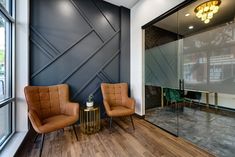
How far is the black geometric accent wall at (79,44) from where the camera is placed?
2.62 m

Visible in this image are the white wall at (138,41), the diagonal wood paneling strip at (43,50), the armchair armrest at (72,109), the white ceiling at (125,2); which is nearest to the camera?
the armchair armrest at (72,109)

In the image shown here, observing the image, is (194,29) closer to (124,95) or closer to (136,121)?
(124,95)

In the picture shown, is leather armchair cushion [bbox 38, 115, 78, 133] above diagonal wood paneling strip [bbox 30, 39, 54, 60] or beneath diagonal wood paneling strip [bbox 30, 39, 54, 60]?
beneath

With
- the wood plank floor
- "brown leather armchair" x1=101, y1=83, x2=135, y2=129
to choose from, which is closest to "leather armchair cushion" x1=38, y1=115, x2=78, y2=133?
the wood plank floor

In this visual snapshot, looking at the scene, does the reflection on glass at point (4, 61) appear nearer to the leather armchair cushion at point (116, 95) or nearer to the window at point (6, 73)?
the window at point (6, 73)

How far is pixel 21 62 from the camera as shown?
2.30 meters

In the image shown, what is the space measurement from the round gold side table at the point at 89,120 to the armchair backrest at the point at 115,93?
0.54 m

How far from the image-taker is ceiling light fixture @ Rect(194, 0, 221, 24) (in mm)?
2072

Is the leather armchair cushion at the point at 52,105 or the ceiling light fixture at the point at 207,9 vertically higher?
the ceiling light fixture at the point at 207,9

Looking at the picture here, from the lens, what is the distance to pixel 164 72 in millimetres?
2975

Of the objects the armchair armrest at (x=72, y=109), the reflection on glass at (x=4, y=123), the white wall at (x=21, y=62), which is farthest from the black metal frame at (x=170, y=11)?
the reflection on glass at (x=4, y=123)

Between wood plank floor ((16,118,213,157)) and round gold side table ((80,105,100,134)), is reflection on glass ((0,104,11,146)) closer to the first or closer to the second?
wood plank floor ((16,118,213,157))

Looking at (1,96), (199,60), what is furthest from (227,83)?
(1,96)

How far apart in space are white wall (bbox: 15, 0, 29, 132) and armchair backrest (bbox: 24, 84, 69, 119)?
23 centimetres
